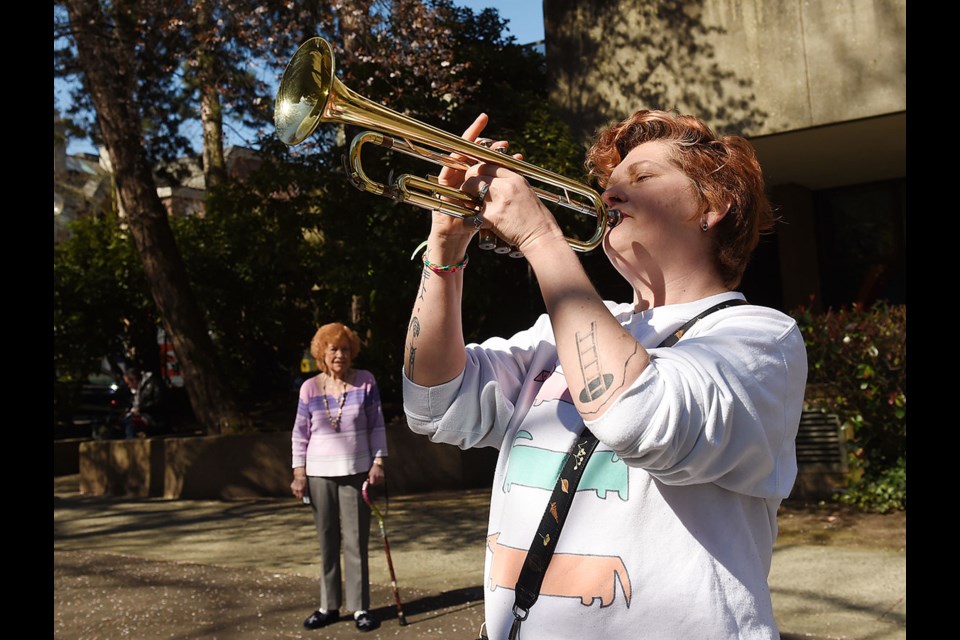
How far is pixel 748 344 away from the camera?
5.16 ft

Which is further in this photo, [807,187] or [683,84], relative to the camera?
[807,187]

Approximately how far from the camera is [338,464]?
5613 millimetres

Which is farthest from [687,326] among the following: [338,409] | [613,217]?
[338,409]

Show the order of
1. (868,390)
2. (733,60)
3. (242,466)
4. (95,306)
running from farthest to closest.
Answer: (95,306) → (242,466) → (733,60) → (868,390)

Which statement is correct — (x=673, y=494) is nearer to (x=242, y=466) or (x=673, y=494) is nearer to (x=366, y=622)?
(x=366, y=622)

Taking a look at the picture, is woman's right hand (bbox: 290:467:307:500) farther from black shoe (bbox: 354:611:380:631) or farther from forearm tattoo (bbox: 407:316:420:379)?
forearm tattoo (bbox: 407:316:420:379)

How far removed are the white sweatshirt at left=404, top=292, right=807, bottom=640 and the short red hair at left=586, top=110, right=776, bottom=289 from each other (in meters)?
0.17

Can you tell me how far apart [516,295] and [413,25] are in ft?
10.00

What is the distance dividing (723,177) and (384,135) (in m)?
0.73

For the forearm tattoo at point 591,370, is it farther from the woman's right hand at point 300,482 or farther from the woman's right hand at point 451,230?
the woman's right hand at point 300,482

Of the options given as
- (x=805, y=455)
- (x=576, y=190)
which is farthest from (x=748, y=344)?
(x=805, y=455)

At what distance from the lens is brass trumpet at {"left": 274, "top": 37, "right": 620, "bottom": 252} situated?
1.89m

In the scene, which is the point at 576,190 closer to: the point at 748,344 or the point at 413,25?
the point at 748,344
